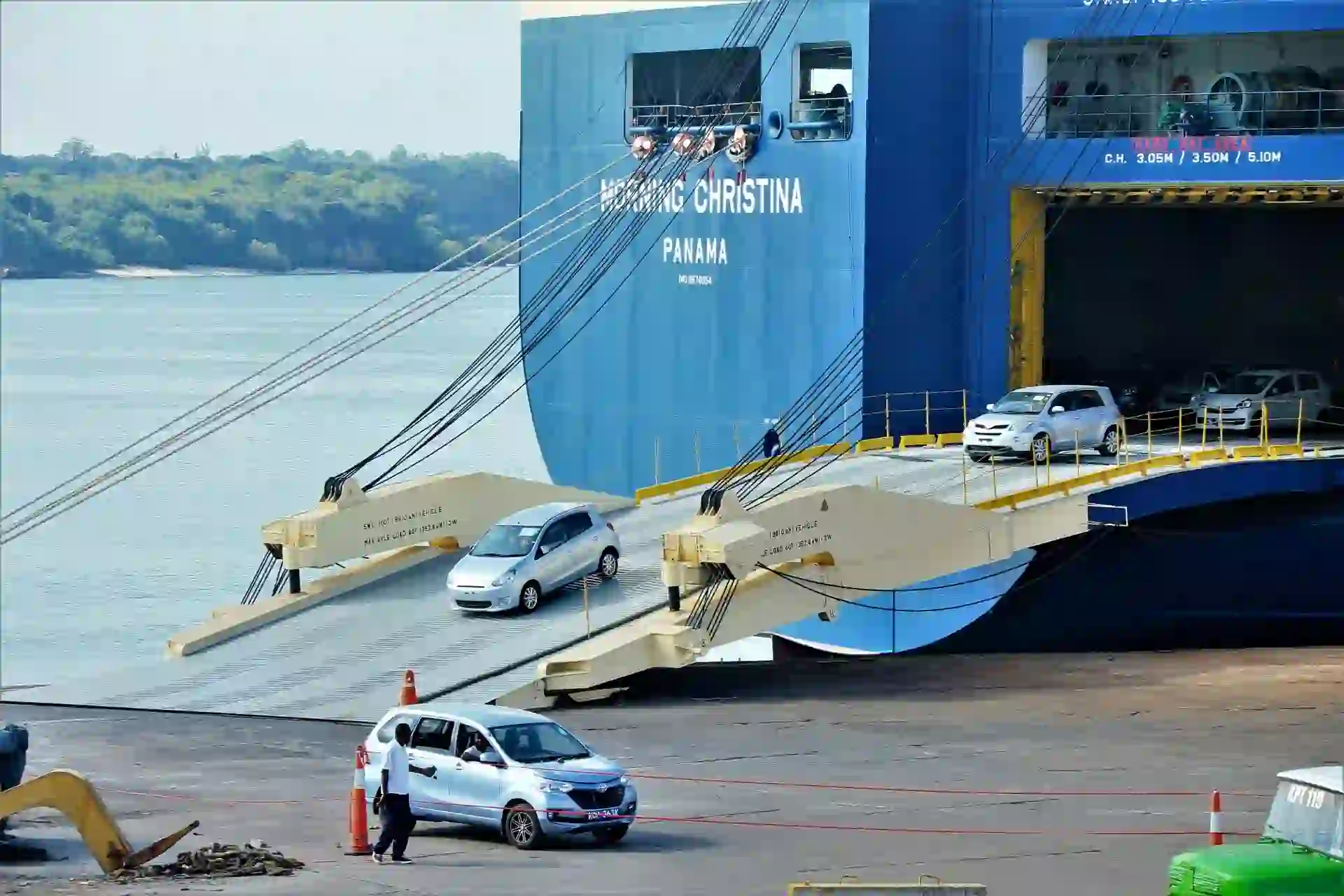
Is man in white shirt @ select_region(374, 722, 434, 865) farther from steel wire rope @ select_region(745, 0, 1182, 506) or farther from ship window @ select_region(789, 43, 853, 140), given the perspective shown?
ship window @ select_region(789, 43, 853, 140)

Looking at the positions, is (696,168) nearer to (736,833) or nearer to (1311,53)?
(1311,53)

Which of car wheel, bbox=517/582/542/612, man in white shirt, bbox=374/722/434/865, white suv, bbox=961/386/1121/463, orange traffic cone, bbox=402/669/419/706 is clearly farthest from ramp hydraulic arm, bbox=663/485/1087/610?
man in white shirt, bbox=374/722/434/865

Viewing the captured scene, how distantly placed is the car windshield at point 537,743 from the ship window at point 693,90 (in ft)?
76.5

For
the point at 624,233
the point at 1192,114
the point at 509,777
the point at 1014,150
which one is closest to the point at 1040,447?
the point at 1014,150

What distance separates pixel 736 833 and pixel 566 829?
1.76m

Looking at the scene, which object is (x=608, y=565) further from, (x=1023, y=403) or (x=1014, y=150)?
(x=1014, y=150)

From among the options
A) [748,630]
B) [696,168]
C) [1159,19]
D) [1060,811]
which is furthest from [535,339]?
[1060,811]

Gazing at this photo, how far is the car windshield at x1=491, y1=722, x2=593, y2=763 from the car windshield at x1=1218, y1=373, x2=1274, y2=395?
2332 cm

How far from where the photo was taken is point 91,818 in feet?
62.7

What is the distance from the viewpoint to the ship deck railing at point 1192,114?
132ft

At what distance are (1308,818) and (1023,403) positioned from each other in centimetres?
2080

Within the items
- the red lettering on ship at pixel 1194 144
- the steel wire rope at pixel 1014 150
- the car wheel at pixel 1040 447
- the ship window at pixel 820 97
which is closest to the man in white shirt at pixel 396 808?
the car wheel at pixel 1040 447

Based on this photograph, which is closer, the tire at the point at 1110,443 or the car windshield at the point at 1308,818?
the car windshield at the point at 1308,818

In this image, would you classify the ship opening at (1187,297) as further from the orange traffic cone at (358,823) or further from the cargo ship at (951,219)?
the orange traffic cone at (358,823)
